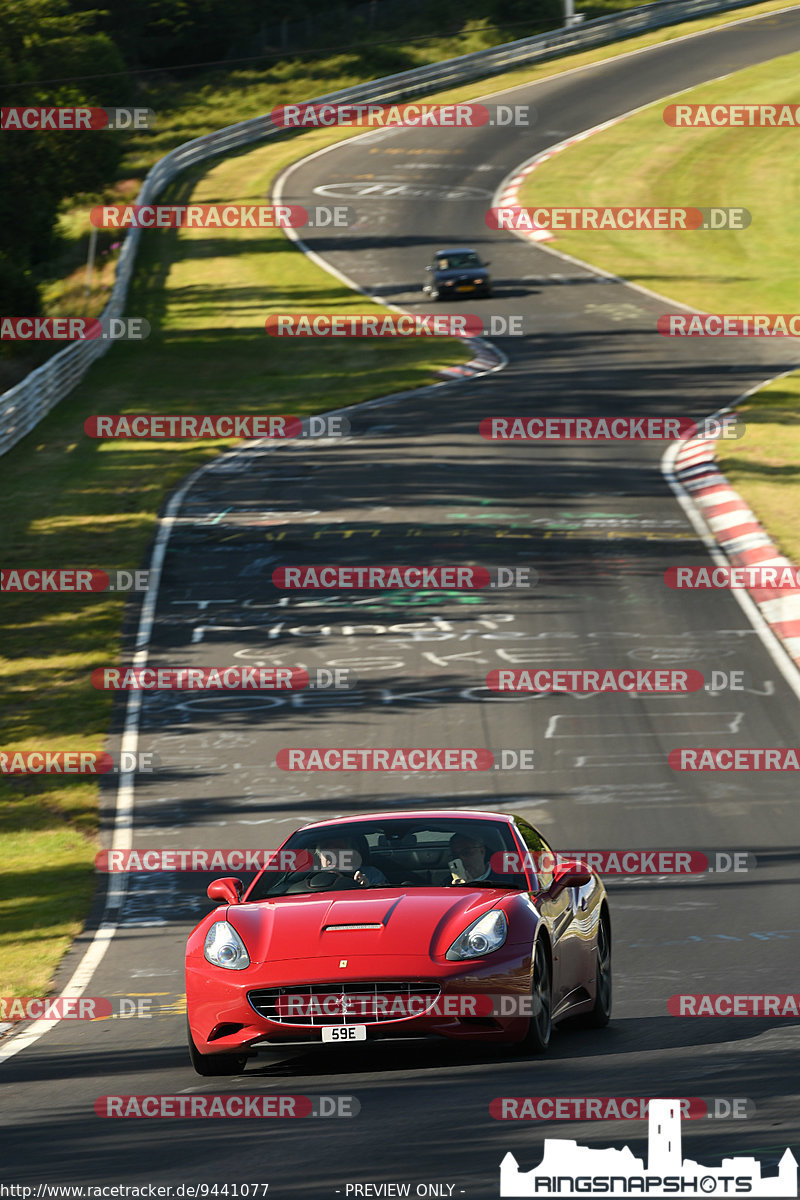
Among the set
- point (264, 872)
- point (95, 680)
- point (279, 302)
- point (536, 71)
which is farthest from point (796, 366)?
point (536, 71)

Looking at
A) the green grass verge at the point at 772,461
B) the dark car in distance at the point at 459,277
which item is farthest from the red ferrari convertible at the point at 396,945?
the dark car in distance at the point at 459,277

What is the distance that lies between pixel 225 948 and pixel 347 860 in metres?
0.96

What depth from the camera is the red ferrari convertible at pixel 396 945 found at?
27.8ft

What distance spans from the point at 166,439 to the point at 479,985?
28.2 meters

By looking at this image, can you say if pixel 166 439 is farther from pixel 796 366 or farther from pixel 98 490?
pixel 796 366

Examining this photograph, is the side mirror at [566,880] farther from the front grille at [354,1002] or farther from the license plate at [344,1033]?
the license plate at [344,1033]

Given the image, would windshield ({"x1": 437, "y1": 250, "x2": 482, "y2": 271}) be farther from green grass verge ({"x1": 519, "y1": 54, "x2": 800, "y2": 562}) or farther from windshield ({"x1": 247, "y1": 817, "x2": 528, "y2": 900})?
windshield ({"x1": 247, "y1": 817, "x2": 528, "y2": 900})

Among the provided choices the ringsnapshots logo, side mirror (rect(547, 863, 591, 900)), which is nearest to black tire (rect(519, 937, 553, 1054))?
side mirror (rect(547, 863, 591, 900))

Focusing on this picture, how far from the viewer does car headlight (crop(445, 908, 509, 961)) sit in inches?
339

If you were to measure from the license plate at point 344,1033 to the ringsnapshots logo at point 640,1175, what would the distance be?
1.90 meters

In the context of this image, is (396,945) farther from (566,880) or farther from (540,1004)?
(566,880)

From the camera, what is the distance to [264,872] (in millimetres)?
9852

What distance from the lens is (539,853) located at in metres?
10.2

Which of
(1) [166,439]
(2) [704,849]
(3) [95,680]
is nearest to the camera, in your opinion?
(2) [704,849]
